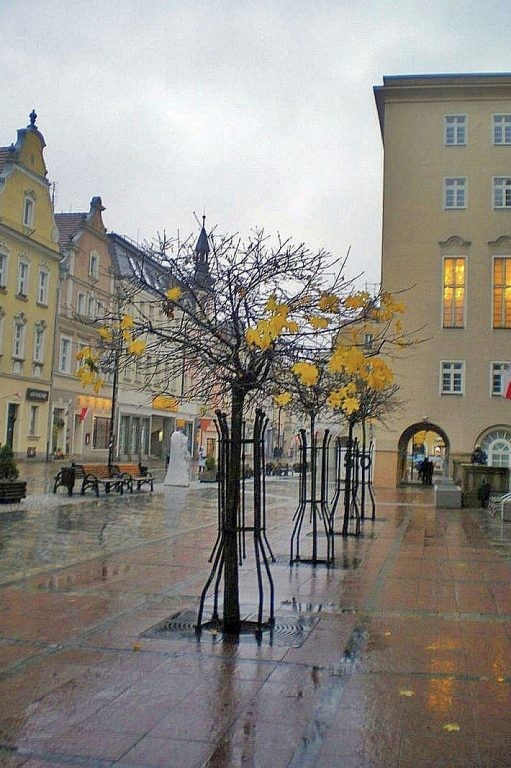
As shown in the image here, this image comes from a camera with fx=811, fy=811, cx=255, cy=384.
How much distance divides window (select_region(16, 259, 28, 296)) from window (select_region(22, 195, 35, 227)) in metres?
2.20

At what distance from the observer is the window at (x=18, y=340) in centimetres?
4489

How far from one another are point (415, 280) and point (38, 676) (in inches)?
1354

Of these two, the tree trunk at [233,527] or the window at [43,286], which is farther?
the window at [43,286]

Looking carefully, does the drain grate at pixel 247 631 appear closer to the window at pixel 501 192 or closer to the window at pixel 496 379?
the window at pixel 496 379

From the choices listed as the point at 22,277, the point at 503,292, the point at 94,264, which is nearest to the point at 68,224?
the point at 94,264

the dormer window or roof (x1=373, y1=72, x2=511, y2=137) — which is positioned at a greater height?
roof (x1=373, y1=72, x2=511, y2=137)

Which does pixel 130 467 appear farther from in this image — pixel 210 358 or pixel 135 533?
pixel 210 358

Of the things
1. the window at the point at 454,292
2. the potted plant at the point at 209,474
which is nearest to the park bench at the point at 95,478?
the potted plant at the point at 209,474

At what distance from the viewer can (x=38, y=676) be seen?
584 centimetres

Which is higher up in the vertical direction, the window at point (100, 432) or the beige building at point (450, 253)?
the beige building at point (450, 253)

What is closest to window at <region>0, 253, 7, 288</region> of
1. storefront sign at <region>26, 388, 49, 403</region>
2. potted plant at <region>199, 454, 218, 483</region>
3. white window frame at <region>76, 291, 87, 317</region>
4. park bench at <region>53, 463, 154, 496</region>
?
storefront sign at <region>26, 388, 49, 403</region>

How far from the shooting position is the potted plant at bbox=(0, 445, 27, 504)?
802 inches

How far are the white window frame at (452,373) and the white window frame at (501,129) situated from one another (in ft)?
35.9

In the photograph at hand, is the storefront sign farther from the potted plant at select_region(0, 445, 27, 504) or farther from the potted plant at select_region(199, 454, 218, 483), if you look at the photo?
the potted plant at select_region(0, 445, 27, 504)
